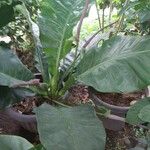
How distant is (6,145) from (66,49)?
46cm

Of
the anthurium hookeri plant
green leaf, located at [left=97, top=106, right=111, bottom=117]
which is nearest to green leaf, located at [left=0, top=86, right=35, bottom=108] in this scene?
the anthurium hookeri plant

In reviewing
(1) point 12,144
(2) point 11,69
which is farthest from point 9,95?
(1) point 12,144

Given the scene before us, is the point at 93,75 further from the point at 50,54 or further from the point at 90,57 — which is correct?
the point at 50,54

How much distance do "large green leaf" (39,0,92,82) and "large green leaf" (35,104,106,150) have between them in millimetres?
270

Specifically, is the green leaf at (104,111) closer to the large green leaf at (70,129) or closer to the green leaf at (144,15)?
the large green leaf at (70,129)

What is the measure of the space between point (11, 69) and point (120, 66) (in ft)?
1.22


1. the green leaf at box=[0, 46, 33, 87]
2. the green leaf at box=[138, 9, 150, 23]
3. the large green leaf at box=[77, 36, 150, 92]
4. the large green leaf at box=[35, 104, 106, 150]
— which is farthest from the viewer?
the green leaf at box=[138, 9, 150, 23]

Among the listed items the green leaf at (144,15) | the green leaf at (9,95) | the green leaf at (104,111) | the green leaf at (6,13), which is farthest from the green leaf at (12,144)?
the green leaf at (144,15)

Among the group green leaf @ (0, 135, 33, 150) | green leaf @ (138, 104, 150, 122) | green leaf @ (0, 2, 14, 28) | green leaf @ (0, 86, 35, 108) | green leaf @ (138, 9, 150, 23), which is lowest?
green leaf @ (0, 135, 33, 150)

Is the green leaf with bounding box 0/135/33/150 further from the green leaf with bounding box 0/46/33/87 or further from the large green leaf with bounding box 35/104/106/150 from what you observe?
the green leaf with bounding box 0/46/33/87

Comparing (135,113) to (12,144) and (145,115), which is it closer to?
(145,115)

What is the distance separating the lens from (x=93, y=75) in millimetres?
1031

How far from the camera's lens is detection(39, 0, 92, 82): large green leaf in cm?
117

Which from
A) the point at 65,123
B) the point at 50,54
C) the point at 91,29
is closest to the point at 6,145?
the point at 65,123
